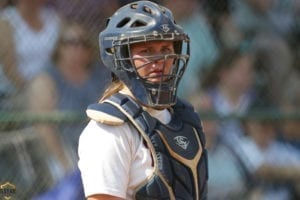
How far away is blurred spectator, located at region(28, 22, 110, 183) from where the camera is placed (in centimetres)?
541

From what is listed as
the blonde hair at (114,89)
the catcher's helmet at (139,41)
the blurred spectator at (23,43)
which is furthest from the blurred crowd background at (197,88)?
the catcher's helmet at (139,41)

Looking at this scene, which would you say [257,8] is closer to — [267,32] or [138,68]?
[267,32]

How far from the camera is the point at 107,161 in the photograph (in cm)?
277

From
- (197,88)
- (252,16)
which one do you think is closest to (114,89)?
(197,88)

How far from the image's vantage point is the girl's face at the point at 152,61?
2926mm

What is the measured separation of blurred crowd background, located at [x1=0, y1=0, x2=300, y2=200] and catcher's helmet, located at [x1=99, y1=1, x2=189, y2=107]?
2.20 meters

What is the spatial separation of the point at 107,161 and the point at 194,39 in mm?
3332

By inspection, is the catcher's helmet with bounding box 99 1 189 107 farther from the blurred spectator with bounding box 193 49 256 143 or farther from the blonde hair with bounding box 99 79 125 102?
the blurred spectator with bounding box 193 49 256 143

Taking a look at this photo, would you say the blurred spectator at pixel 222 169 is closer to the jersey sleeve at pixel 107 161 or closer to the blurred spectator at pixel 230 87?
the blurred spectator at pixel 230 87

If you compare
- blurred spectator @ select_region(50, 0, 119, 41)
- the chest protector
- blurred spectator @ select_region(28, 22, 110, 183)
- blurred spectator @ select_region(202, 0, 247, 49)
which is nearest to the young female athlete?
the chest protector

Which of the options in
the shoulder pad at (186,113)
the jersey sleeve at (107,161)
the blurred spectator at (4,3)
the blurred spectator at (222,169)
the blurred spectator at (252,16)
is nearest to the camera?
the jersey sleeve at (107,161)

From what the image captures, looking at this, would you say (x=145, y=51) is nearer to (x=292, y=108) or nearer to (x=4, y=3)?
(x=4, y=3)

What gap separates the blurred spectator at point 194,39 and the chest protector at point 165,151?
9.44 ft

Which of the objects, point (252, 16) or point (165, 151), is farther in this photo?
point (252, 16)
